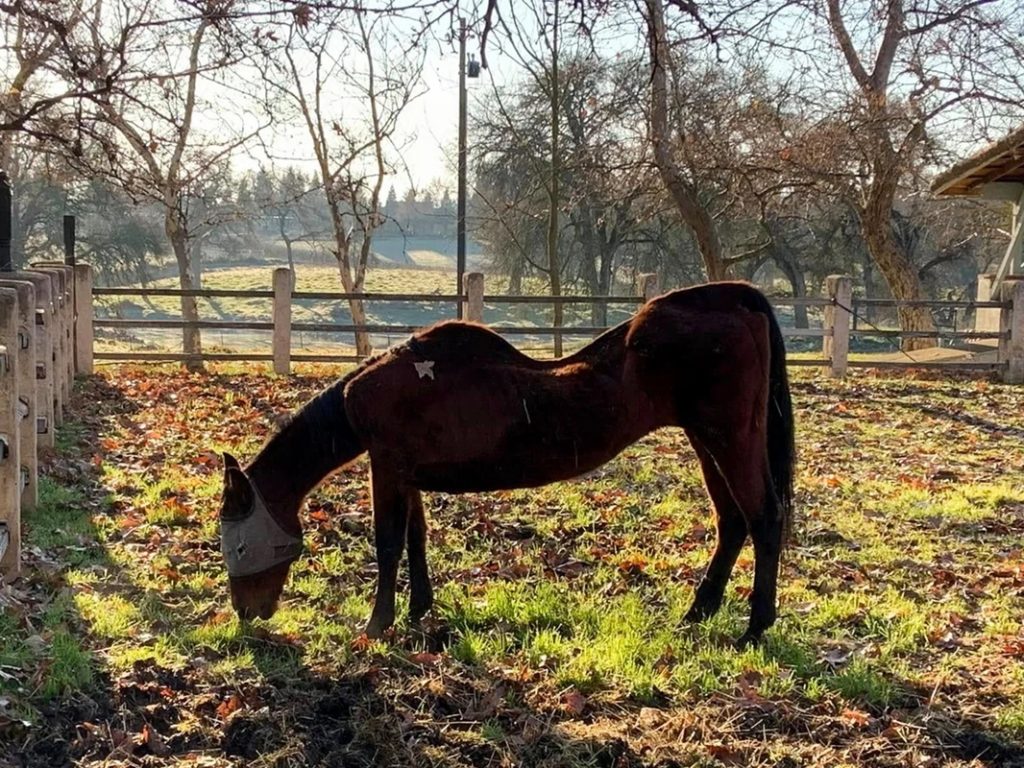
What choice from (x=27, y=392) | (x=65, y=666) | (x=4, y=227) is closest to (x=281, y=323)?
(x=4, y=227)

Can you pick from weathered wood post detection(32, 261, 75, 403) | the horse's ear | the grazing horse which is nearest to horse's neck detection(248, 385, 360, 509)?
the grazing horse

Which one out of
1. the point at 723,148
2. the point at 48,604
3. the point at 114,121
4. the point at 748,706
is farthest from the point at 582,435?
the point at 723,148

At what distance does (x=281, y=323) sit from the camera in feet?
40.7

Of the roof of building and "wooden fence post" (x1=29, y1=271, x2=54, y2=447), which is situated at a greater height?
the roof of building

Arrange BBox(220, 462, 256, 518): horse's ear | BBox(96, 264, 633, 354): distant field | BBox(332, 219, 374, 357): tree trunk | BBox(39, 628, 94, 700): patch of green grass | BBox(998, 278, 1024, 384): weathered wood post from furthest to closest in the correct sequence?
BBox(96, 264, 633, 354): distant field → BBox(332, 219, 374, 357): tree trunk → BBox(998, 278, 1024, 384): weathered wood post → BBox(220, 462, 256, 518): horse's ear → BBox(39, 628, 94, 700): patch of green grass

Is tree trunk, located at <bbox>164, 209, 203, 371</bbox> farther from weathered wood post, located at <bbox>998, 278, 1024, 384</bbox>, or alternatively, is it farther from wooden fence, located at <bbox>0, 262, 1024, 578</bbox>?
weathered wood post, located at <bbox>998, 278, 1024, 384</bbox>

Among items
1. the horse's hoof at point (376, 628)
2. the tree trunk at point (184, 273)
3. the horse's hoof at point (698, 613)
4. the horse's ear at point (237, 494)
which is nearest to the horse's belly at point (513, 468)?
the horse's hoof at point (376, 628)

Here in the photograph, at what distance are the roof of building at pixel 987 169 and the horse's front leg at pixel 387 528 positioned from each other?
1232 cm

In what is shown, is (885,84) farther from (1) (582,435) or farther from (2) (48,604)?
(2) (48,604)

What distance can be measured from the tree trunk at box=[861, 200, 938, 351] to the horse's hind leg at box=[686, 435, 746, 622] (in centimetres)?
1398

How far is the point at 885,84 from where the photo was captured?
15875mm

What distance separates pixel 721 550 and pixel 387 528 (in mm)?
1530

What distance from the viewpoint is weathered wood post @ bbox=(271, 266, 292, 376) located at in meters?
12.3

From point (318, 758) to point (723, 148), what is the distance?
14.3m
